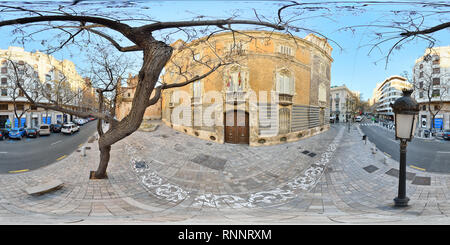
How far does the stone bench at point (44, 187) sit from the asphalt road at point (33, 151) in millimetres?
949

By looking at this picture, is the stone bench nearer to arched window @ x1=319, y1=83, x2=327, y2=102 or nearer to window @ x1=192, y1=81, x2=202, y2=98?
window @ x1=192, y1=81, x2=202, y2=98

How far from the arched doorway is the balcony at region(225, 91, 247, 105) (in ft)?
0.87

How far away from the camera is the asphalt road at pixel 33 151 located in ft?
9.15

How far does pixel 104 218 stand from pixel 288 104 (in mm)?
3702

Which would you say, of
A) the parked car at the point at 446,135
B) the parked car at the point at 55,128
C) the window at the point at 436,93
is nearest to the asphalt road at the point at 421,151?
the parked car at the point at 446,135

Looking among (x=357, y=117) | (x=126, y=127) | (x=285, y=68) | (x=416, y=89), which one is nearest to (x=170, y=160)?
(x=126, y=127)

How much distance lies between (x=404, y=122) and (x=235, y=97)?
9.61 feet

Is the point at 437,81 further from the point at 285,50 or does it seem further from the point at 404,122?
the point at 285,50

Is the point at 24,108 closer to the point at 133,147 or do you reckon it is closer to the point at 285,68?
the point at 133,147

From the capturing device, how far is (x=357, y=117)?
264 cm

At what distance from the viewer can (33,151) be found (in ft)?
10.1

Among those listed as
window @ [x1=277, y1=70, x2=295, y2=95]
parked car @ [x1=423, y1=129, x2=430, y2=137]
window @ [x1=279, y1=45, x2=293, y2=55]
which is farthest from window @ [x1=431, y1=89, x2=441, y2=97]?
window @ [x1=279, y1=45, x2=293, y2=55]

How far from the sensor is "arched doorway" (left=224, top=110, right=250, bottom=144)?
3.87 metres

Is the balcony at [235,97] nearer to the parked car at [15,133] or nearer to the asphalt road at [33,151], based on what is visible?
the asphalt road at [33,151]
